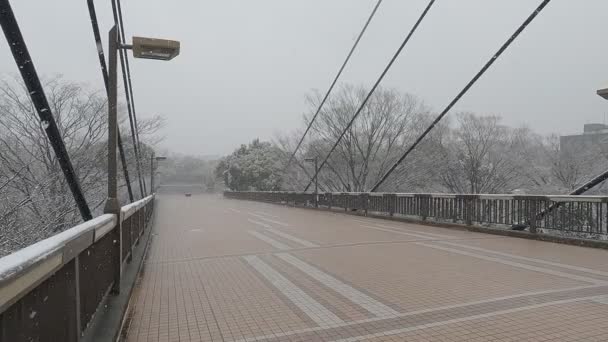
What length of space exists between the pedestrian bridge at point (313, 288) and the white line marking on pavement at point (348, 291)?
0.09 feet

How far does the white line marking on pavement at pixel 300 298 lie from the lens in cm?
416

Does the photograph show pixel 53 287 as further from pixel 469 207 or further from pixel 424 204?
pixel 424 204

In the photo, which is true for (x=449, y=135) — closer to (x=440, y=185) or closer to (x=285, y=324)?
(x=440, y=185)

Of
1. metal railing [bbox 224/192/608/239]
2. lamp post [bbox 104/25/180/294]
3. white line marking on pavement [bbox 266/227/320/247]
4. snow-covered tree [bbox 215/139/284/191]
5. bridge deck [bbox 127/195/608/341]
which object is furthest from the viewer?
snow-covered tree [bbox 215/139/284/191]

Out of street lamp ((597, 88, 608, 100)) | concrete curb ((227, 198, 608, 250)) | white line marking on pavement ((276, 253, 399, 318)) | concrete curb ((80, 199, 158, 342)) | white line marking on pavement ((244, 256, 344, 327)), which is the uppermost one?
street lamp ((597, 88, 608, 100))

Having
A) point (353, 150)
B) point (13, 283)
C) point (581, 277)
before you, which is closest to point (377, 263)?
point (581, 277)

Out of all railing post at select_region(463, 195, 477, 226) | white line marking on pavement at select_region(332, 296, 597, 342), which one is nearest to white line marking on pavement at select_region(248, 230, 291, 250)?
white line marking on pavement at select_region(332, 296, 597, 342)

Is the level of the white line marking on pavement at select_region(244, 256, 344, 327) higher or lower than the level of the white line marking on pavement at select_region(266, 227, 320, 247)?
lower

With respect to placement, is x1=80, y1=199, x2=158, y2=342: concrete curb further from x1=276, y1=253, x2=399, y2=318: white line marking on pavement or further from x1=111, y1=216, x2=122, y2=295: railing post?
x1=276, y1=253, x2=399, y2=318: white line marking on pavement

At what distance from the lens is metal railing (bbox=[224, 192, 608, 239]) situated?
346 inches

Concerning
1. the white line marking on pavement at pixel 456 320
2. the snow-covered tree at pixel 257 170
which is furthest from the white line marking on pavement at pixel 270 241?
the snow-covered tree at pixel 257 170

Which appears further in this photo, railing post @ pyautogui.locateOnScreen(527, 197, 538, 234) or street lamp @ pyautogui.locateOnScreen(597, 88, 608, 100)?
railing post @ pyautogui.locateOnScreen(527, 197, 538, 234)

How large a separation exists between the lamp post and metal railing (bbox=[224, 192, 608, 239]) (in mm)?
8431

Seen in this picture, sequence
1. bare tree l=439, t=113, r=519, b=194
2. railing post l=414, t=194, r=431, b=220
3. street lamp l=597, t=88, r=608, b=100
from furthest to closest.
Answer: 1. bare tree l=439, t=113, r=519, b=194
2. railing post l=414, t=194, r=431, b=220
3. street lamp l=597, t=88, r=608, b=100
